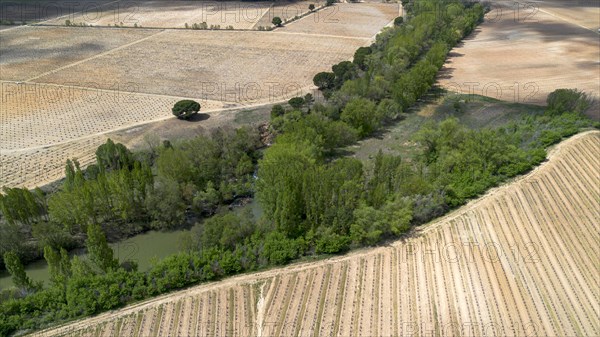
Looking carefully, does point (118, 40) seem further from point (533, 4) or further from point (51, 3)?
point (533, 4)

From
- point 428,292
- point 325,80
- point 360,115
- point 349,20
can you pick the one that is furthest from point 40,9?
point 428,292

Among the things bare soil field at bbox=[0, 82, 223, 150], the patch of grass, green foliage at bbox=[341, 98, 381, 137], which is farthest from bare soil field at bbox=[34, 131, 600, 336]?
bare soil field at bbox=[0, 82, 223, 150]

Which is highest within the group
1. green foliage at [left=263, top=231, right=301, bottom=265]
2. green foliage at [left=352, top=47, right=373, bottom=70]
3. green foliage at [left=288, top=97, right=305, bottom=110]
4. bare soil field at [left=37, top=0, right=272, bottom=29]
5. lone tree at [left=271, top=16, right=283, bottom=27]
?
bare soil field at [left=37, top=0, right=272, bottom=29]

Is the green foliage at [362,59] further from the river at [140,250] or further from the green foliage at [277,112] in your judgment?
the river at [140,250]

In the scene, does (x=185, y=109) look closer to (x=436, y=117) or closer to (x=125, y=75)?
(x=125, y=75)

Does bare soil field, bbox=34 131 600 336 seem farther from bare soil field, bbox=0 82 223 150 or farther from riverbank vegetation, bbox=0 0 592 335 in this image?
bare soil field, bbox=0 82 223 150

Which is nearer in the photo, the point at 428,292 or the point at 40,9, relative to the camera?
the point at 428,292
